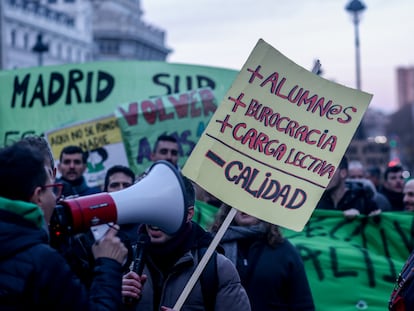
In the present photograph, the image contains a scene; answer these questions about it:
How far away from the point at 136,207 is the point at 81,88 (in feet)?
22.5

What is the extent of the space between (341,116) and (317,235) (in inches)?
108

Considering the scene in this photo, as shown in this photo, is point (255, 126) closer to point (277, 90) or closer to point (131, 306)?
point (277, 90)

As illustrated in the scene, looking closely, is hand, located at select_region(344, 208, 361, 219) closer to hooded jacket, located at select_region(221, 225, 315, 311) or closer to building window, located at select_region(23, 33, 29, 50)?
hooded jacket, located at select_region(221, 225, 315, 311)

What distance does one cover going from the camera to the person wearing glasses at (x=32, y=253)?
258 cm

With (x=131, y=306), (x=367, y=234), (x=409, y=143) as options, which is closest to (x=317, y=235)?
(x=367, y=234)

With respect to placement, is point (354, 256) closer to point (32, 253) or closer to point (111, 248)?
point (111, 248)

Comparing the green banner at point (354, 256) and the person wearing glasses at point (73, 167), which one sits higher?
the person wearing glasses at point (73, 167)

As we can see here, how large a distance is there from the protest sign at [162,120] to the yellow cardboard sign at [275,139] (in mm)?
5152

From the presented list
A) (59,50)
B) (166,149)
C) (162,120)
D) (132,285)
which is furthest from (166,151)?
(59,50)

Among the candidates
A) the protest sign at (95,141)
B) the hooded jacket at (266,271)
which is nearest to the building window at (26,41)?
the protest sign at (95,141)

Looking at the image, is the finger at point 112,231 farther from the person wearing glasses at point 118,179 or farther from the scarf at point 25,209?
the person wearing glasses at point 118,179

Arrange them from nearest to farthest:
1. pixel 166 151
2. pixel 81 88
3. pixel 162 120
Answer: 1. pixel 166 151
2. pixel 162 120
3. pixel 81 88

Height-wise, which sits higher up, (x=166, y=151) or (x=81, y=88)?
(x=81, y=88)

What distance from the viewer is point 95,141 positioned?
8.68 metres
